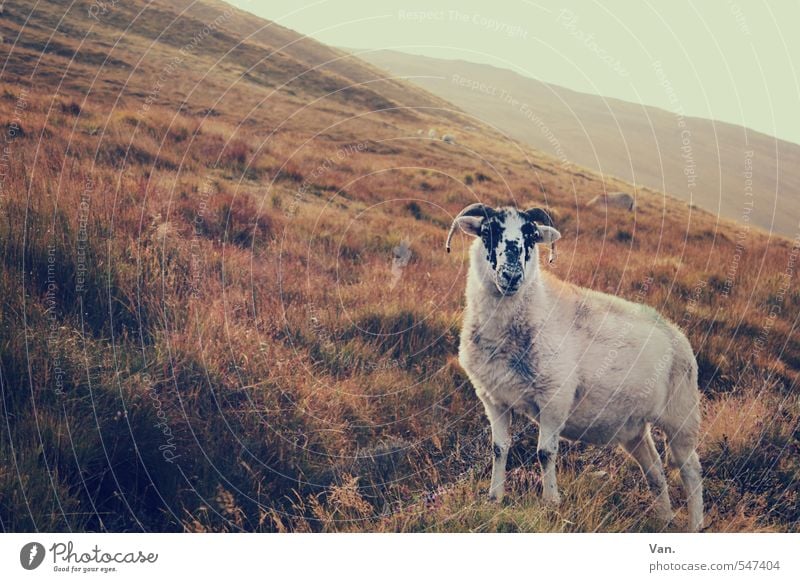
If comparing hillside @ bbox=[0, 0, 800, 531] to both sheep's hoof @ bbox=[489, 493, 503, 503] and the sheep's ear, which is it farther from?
the sheep's ear

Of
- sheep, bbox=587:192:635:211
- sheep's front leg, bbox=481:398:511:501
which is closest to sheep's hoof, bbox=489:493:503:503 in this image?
sheep's front leg, bbox=481:398:511:501

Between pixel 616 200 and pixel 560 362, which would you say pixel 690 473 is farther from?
pixel 616 200

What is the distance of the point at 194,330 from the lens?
4.15 meters

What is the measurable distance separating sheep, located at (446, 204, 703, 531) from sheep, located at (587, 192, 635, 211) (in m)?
5.63

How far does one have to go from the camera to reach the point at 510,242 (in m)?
3.83

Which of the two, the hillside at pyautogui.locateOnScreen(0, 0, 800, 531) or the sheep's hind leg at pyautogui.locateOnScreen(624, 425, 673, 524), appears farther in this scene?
the sheep's hind leg at pyautogui.locateOnScreen(624, 425, 673, 524)

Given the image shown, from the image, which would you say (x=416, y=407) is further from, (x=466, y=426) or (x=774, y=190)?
(x=774, y=190)

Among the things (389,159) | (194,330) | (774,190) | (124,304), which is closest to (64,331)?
(124,304)

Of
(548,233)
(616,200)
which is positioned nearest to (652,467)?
(548,233)

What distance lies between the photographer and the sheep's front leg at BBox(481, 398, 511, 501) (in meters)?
3.74

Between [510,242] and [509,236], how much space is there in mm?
43

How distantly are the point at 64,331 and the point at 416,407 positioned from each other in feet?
8.57

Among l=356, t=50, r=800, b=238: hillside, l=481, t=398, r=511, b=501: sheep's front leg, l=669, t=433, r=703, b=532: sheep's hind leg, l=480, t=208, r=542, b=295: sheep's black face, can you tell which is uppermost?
l=356, t=50, r=800, b=238: hillside

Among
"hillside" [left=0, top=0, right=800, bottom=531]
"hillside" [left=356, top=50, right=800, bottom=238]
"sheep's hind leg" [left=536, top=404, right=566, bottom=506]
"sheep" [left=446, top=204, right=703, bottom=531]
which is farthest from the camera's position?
"hillside" [left=356, top=50, right=800, bottom=238]
